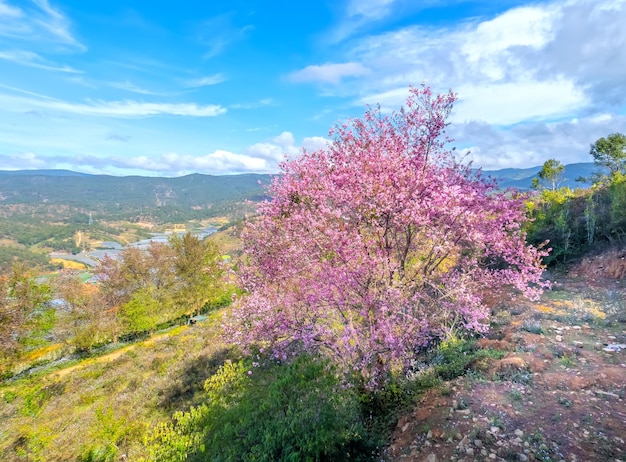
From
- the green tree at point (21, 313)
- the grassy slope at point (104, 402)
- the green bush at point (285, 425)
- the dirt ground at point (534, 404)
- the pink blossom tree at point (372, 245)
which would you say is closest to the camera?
the green bush at point (285, 425)

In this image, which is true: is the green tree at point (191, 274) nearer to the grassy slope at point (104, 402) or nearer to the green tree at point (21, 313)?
the grassy slope at point (104, 402)

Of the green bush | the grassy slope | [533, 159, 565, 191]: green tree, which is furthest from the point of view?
[533, 159, 565, 191]: green tree

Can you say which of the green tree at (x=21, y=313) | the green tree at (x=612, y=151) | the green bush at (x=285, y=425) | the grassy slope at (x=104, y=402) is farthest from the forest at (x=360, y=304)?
the green tree at (x=612, y=151)

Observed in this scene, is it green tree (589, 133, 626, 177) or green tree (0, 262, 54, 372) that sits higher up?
green tree (589, 133, 626, 177)

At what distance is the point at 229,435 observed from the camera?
186 inches

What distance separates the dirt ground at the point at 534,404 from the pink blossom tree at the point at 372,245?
133 cm

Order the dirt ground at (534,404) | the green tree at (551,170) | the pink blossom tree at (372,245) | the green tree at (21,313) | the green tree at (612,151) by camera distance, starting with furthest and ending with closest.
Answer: the green tree at (551,170)
the green tree at (612,151)
the green tree at (21,313)
the pink blossom tree at (372,245)
the dirt ground at (534,404)

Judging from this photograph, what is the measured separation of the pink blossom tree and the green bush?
1.11 m

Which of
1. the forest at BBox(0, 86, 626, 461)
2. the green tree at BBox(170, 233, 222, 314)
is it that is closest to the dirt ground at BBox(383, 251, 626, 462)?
the forest at BBox(0, 86, 626, 461)

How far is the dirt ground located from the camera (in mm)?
4805

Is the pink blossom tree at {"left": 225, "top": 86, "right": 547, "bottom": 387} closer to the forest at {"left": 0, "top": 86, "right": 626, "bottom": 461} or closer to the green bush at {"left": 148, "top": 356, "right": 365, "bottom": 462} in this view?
the forest at {"left": 0, "top": 86, "right": 626, "bottom": 461}

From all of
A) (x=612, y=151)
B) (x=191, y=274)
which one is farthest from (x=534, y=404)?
(x=612, y=151)

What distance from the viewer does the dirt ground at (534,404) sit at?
4.80 meters

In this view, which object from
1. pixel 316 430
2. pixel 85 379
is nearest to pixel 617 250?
pixel 316 430
